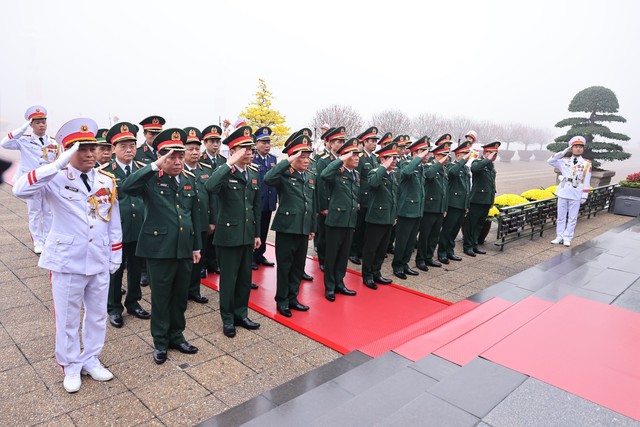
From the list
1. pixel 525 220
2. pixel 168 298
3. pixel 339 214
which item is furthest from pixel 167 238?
pixel 525 220

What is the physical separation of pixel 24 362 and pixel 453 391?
11.4 feet

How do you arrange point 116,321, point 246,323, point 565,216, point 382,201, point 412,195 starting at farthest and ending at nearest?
point 565,216, point 412,195, point 382,201, point 246,323, point 116,321

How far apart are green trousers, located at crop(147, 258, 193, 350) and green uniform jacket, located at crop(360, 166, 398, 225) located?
2807 mm

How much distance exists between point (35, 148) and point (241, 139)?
4.52m

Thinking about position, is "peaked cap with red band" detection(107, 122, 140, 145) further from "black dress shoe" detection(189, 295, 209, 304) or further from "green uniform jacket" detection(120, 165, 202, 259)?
"black dress shoe" detection(189, 295, 209, 304)

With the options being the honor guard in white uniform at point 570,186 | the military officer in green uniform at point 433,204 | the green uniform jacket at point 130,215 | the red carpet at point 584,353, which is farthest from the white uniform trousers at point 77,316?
the honor guard in white uniform at point 570,186

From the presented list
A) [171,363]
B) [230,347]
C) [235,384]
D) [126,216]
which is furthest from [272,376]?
[126,216]

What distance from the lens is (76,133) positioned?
299cm

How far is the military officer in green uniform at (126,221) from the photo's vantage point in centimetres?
423

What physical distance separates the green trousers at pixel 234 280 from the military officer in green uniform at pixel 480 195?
15.8 ft

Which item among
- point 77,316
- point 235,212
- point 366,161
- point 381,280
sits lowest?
point 381,280

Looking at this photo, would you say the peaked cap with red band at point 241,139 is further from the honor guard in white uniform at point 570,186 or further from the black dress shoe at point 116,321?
the honor guard in white uniform at point 570,186

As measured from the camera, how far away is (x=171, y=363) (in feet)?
11.9

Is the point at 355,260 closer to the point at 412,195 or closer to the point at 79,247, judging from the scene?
the point at 412,195
